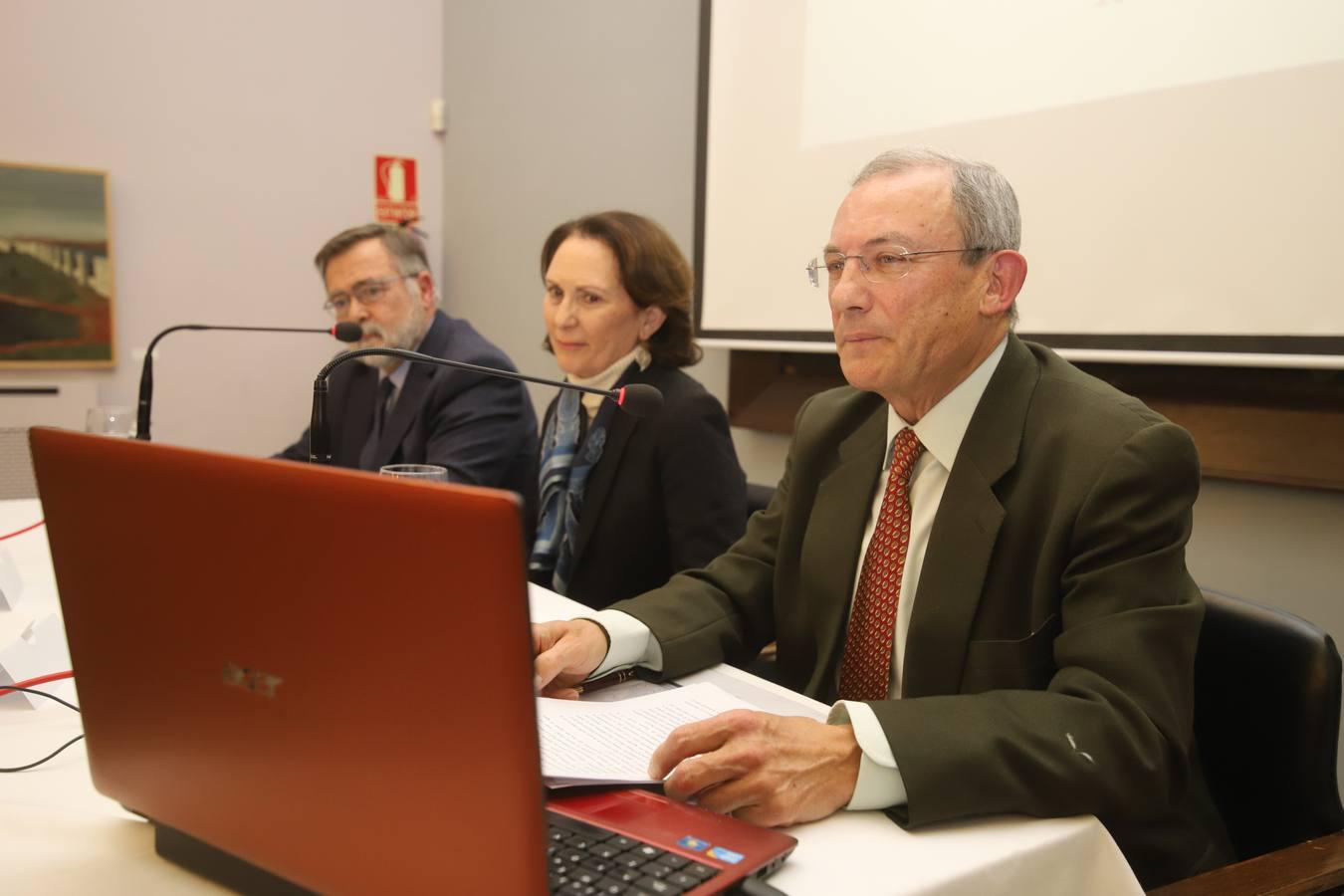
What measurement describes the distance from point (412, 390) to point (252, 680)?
1.97 m

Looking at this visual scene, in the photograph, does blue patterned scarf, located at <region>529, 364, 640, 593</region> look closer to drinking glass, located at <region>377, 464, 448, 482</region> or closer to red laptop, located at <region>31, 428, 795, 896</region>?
drinking glass, located at <region>377, 464, 448, 482</region>

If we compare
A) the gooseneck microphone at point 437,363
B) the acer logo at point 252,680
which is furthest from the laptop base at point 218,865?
the gooseneck microphone at point 437,363

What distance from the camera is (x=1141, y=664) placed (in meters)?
1.01

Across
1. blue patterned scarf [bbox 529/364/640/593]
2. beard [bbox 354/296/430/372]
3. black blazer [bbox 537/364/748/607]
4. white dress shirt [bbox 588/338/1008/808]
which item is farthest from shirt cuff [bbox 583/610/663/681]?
beard [bbox 354/296/430/372]

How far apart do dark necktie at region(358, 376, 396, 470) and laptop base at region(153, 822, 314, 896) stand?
1865 mm

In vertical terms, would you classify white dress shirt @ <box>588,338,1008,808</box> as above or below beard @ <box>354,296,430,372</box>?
below

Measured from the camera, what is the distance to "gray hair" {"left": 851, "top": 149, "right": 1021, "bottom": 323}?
1.30 metres

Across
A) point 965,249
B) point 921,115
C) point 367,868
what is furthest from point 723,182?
point 367,868

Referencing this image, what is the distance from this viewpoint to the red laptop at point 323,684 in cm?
56

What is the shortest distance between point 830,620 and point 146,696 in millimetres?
859

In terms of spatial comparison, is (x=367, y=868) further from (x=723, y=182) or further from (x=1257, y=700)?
(x=723, y=182)

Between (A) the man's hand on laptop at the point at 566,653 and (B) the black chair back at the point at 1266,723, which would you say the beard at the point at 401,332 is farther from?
(B) the black chair back at the point at 1266,723

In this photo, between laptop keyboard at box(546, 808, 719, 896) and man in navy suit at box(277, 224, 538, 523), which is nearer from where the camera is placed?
laptop keyboard at box(546, 808, 719, 896)

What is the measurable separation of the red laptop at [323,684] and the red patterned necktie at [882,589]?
56cm
